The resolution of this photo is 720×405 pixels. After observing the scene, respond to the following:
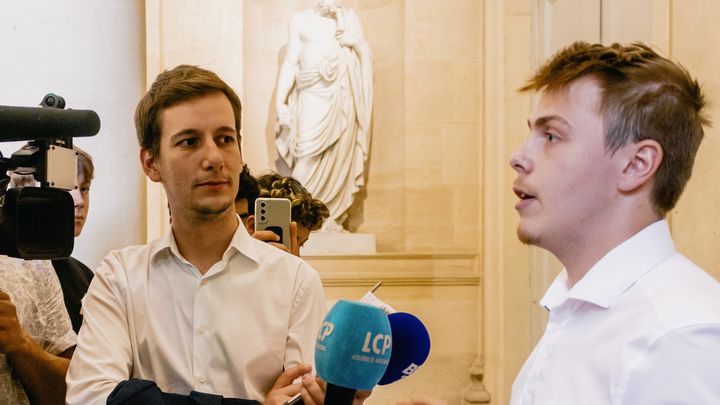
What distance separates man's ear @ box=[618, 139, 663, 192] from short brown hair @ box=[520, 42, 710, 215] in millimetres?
13

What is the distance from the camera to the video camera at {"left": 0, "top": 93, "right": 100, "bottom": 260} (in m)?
1.47

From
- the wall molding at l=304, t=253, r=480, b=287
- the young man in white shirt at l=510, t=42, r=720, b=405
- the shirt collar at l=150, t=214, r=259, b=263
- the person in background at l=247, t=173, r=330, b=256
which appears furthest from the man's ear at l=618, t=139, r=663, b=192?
the wall molding at l=304, t=253, r=480, b=287

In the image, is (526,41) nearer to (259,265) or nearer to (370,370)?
(259,265)

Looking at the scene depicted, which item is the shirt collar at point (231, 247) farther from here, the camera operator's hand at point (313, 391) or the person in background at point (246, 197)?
the person in background at point (246, 197)

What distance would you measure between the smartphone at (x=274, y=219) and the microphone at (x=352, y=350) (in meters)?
1.19

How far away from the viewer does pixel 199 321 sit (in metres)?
1.69

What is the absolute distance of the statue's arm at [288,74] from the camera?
658cm

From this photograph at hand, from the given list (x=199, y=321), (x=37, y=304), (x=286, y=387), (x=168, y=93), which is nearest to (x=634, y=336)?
(x=286, y=387)

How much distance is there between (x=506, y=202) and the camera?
19.7 ft

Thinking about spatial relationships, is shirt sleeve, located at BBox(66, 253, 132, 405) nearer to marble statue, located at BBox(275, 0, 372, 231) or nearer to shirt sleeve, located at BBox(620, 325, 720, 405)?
shirt sleeve, located at BBox(620, 325, 720, 405)

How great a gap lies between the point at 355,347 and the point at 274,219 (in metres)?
1.27

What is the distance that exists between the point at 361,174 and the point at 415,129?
2.02ft

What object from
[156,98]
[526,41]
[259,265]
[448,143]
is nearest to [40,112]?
[156,98]

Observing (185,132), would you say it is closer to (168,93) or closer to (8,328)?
(168,93)
